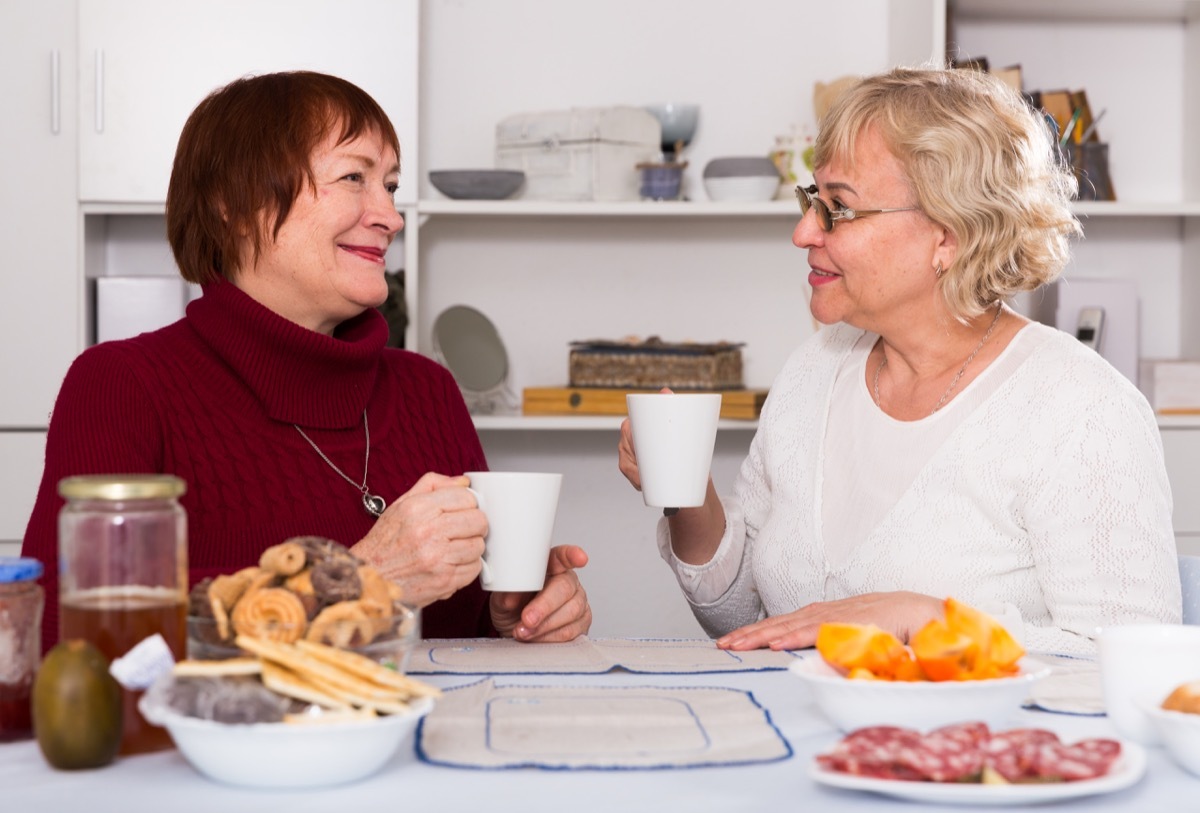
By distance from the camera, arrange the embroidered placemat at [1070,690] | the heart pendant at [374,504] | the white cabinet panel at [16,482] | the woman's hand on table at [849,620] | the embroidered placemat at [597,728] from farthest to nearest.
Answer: the white cabinet panel at [16,482]
the heart pendant at [374,504]
the woman's hand on table at [849,620]
the embroidered placemat at [1070,690]
the embroidered placemat at [597,728]

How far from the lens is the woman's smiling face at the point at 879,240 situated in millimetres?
1835

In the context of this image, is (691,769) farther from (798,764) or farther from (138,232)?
(138,232)

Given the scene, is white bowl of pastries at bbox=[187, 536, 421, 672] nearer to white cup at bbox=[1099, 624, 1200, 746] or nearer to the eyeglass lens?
white cup at bbox=[1099, 624, 1200, 746]

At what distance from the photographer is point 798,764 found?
0.95 metres

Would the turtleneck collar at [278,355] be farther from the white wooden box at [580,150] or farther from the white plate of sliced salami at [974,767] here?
the white wooden box at [580,150]

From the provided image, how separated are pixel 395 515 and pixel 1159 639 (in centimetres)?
73

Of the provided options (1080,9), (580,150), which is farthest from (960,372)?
(1080,9)

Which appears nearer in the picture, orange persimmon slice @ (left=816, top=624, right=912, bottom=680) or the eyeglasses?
orange persimmon slice @ (left=816, top=624, right=912, bottom=680)

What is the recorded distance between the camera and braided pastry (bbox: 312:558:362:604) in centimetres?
95

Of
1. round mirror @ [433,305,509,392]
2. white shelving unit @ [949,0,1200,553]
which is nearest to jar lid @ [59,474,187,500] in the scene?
round mirror @ [433,305,509,392]

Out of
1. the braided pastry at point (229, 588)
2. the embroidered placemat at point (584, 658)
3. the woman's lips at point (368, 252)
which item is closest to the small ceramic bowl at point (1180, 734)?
the embroidered placemat at point (584, 658)

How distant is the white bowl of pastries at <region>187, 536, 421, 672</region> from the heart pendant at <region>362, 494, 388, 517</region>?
0.67 metres

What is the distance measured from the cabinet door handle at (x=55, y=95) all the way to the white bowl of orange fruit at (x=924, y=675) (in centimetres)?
228

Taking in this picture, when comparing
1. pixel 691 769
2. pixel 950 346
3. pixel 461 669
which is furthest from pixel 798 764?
pixel 950 346
